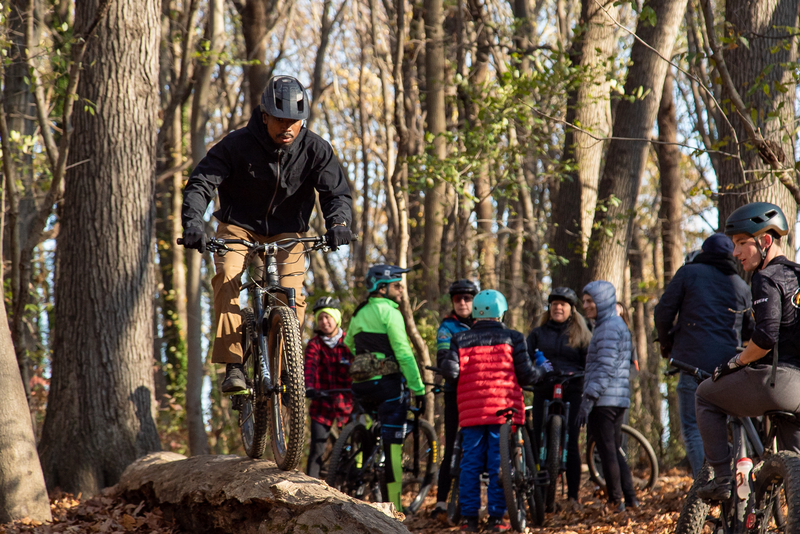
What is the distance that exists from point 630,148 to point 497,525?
547cm

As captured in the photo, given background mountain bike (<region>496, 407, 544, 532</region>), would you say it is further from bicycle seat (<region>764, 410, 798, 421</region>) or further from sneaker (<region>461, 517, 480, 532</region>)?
bicycle seat (<region>764, 410, 798, 421</region>)

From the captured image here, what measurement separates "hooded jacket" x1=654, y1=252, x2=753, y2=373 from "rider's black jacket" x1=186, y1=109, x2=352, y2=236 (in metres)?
2.76

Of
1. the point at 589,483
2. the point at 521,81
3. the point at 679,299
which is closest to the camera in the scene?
the point at 679,299

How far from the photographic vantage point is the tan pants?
4859mm

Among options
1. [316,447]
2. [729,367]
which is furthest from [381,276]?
[729,367]

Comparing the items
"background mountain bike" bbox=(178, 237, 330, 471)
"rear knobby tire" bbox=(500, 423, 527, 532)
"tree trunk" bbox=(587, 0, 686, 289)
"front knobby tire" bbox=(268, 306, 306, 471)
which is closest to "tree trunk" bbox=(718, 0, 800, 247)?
"tree trunk" bbox=(587, 0, 686, 289)

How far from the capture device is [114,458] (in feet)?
21.8

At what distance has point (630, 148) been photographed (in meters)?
9.83

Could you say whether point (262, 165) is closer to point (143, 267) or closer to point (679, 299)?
point (143, 267)

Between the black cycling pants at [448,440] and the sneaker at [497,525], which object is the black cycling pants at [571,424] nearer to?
the black cycling pants at [448,440]

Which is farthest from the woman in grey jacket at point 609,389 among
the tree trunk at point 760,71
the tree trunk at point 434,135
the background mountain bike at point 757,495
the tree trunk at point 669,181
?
the tree trunk at point 669,181

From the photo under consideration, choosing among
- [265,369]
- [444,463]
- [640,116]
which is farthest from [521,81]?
[265,369]

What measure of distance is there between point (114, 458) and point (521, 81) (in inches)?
255

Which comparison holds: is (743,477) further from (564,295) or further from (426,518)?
(426,518)
